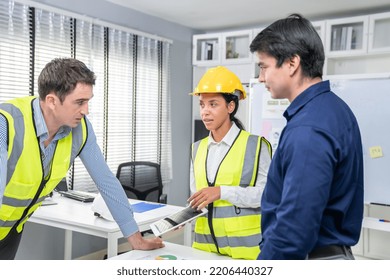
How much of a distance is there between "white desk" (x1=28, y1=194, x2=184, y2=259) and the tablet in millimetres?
882

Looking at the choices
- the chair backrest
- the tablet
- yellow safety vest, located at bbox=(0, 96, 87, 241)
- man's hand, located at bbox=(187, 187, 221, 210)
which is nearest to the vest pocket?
yellow safety vest, located at bbox=(0, 96, 87, 241)

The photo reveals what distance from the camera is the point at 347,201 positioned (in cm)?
99

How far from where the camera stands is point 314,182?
2.97 ft

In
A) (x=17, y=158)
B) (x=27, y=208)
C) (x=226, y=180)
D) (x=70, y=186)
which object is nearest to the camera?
(x=17, y=158)

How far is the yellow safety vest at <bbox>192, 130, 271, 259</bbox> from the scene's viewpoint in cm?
162

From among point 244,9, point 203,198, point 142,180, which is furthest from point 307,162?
point 244,9

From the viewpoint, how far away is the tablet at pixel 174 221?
142cm

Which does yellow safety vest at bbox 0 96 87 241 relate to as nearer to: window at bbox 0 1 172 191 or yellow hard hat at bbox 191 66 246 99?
yellow hard hat at bbox 191 66 246 99

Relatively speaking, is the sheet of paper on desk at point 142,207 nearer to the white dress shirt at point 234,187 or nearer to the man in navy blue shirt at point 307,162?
the white dress shirt at point 234,187

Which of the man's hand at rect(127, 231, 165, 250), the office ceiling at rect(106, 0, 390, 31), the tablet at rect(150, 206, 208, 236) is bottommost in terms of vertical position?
the man's hand at rect(127, 231, 165, 250)

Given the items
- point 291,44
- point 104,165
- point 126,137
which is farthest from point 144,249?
point 126,137

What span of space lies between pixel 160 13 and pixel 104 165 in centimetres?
334

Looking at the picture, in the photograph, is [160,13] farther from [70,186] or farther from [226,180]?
[226,180]

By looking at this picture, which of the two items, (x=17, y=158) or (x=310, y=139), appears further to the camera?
(x=17, y=158)
